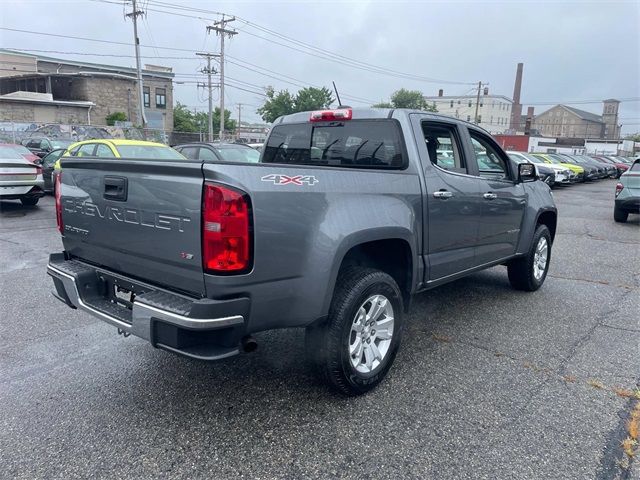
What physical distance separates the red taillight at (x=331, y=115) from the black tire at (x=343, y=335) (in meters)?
1.42

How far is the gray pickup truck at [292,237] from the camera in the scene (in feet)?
8.38

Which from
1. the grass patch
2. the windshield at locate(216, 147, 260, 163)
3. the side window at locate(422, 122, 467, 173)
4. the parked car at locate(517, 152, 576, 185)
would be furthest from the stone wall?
the grass patch

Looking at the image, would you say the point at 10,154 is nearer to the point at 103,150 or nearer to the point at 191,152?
the point at 103,150

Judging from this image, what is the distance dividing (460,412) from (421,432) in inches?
14.7

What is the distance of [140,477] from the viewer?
8.20ft

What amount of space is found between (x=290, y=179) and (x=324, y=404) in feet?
5.01

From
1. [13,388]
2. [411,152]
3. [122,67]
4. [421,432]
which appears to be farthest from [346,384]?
[122,67]

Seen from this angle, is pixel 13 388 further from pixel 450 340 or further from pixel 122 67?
pixel 122 67

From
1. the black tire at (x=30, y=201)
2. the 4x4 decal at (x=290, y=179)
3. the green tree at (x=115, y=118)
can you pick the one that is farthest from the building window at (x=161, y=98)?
the 4x4 decal at (x=290, y=179)

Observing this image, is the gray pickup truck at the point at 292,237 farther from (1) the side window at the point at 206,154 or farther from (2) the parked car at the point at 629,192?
(2) the parked car at the point at 629,192

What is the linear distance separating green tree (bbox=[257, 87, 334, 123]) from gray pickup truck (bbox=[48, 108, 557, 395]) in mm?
56647

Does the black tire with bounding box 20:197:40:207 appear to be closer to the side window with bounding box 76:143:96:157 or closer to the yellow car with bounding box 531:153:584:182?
the side window with bounding box 76:143:96:157

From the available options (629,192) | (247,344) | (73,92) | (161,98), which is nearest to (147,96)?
(161,98)

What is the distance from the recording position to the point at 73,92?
4556 centimetres
